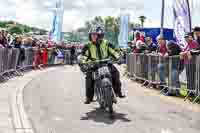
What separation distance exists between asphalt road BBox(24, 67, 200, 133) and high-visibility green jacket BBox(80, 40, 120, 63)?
1219mm

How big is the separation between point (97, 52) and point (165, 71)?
5395 mm

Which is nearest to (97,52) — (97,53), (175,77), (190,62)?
(97,53)

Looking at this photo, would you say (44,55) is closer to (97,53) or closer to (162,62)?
(162,62)

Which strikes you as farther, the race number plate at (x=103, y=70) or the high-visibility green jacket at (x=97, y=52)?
the high-visibility green jacket at (x=97, y=52)

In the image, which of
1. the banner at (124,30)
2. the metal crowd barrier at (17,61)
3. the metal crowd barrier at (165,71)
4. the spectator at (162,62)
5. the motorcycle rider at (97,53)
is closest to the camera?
the motorcycle rider at (97,53)

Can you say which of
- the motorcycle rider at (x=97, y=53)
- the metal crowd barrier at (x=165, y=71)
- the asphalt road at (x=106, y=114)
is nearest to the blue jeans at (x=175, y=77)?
the metal crowd barrier at (x=165, y=71)

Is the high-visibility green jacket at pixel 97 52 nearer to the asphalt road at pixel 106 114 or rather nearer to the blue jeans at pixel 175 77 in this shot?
the asphalt road at pixel 106 114

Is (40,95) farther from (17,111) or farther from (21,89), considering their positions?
(17,111)

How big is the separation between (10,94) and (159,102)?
164 inches

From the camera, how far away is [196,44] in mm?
14555

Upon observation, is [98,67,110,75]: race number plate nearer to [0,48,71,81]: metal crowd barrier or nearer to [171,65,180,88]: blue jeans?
[171,65,180,88]: blue jeans

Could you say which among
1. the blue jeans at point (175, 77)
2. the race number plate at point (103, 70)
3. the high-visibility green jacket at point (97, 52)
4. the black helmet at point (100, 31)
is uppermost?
the black helmet at point (100, 31)

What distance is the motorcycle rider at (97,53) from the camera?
37.9 ft

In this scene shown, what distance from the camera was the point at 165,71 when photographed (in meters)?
16.6
